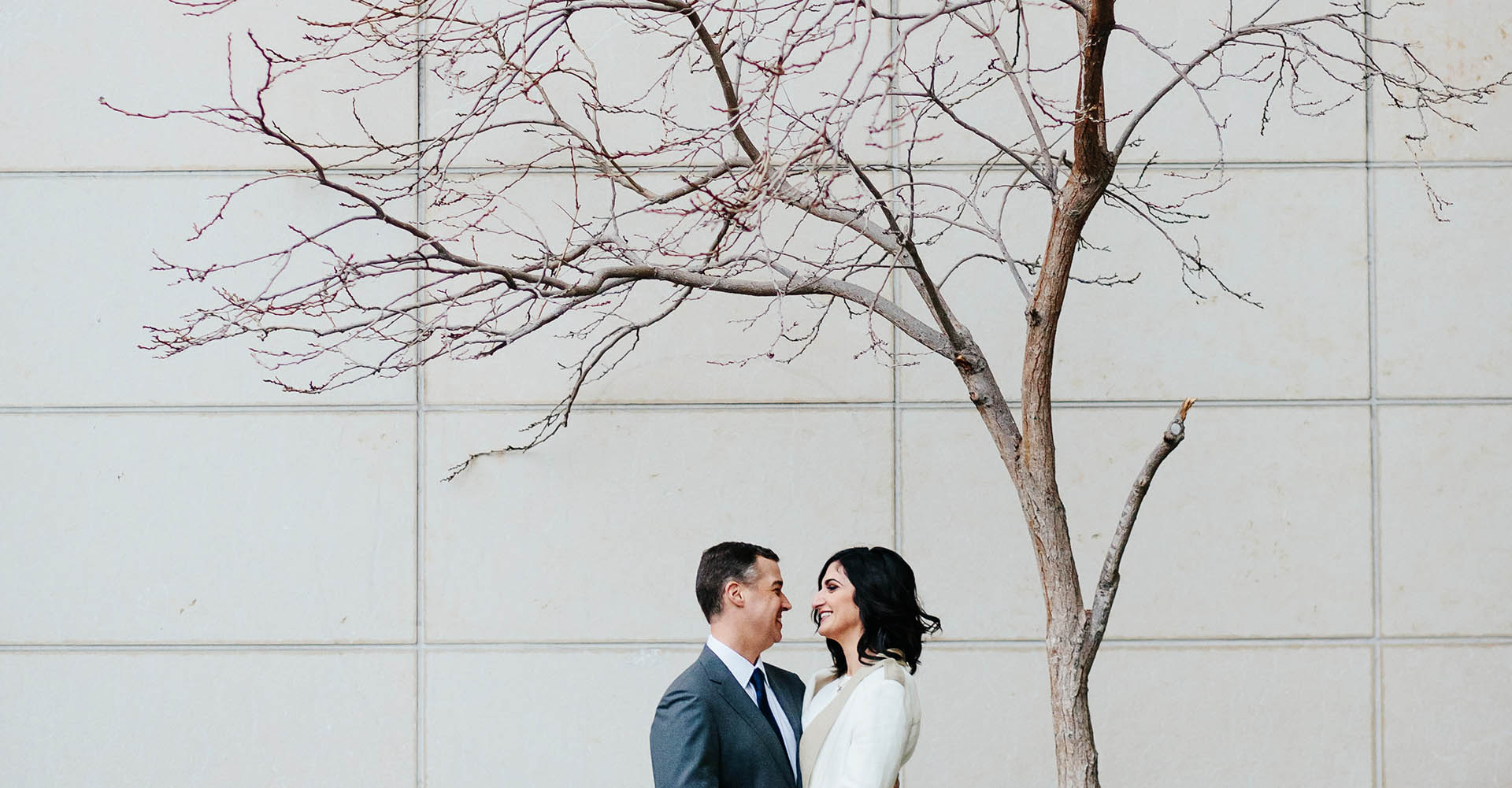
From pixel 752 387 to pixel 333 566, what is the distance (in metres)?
1.84

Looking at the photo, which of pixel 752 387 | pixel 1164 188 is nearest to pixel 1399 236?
pixel 1164 188

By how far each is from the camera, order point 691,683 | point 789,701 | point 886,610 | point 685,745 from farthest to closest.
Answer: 1. point 789,701
2. point 886,610
3. point 691,683
4. point 685,745

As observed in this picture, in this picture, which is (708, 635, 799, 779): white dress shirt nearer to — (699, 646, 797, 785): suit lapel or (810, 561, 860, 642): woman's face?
(699, 646, 797, 785): suit lapel

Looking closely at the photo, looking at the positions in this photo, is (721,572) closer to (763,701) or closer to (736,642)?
(736,642)

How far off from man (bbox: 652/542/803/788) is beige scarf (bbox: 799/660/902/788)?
0.05 metres

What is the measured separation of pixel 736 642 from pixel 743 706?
168 mm

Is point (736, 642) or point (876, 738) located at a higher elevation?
point (736, 642)

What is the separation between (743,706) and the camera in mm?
2971

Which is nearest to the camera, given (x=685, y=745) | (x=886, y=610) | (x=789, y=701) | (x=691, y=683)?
(x=685, y=745)

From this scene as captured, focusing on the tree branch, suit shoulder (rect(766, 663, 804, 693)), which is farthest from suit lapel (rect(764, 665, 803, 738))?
the tree branch

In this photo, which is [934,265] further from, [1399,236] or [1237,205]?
[1399,236]

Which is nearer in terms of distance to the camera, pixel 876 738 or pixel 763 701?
pixel 876 738

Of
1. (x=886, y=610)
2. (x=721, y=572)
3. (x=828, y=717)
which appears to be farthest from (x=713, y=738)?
(x=886, y=610)

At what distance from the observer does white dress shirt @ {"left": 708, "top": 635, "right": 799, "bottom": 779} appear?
9.88ft
